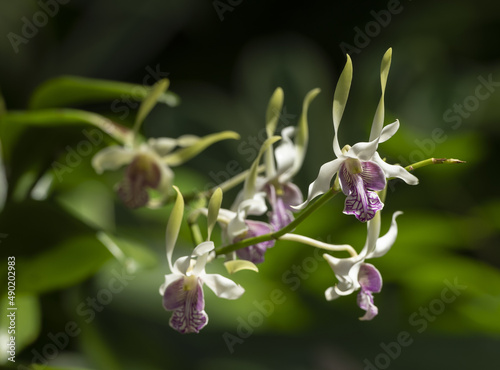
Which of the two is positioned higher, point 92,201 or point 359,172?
point 359,172

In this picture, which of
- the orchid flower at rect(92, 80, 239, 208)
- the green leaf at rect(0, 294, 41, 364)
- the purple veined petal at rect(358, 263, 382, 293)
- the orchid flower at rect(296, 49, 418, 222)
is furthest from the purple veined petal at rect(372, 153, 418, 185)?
the green leaf at rect(0, 294, 41, 364)

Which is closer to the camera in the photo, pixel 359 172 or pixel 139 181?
pixel 359 172

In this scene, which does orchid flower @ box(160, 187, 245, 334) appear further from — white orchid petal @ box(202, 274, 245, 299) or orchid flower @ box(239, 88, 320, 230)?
orchid flower @ box(239, 88, 320, 230)

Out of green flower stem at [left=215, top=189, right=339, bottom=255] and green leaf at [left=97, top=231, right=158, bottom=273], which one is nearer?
green flower stem at [left=215, top=189, right=339, bottom=255]

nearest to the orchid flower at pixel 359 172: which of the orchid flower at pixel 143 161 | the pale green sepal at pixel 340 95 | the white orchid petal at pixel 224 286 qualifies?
the pale green sepal at pixel 340 95

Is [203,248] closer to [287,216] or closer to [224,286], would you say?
[224,286]

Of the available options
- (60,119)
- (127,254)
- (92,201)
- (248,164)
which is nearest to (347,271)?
(127,254)

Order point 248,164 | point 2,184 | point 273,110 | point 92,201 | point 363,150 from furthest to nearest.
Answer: point 248,164 < point 92,201 < point 2,184 < point 273,110 < point 363,150
